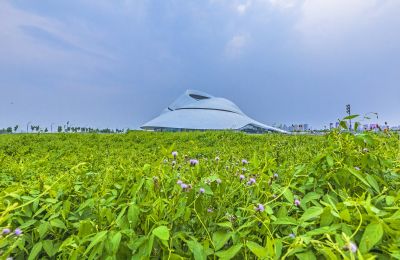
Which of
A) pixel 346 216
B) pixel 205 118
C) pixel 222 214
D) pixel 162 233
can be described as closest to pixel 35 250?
pixel 162 233

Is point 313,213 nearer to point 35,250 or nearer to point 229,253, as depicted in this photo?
point 229,253

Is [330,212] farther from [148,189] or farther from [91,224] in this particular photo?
[91,224]

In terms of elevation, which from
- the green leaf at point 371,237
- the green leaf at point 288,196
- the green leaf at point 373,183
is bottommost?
the green leaf at point 371,237

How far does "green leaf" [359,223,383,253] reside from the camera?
67 centimetres

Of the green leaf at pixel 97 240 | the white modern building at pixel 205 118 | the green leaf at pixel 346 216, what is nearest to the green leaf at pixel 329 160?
the green leaf at pixel 346 216

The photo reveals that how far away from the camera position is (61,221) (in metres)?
1.01

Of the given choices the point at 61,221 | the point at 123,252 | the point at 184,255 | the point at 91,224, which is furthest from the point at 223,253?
the point at 61,221

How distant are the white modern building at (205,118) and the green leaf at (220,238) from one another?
134ft

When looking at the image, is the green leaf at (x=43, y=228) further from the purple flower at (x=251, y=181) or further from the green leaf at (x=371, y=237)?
the green leaf at (x=371, y=237)

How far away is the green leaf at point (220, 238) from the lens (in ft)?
2.62

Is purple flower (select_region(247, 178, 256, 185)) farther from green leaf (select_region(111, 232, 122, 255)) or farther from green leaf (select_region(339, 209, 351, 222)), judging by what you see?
green leaf (select_region(111, 232, 122, 255))

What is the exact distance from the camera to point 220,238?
0.83 meters

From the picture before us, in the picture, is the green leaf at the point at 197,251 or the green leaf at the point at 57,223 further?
the green leaf at the point at 57,223

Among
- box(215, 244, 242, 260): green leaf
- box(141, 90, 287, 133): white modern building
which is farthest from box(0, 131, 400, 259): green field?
box(141, 90, 287, 133): white modern building
